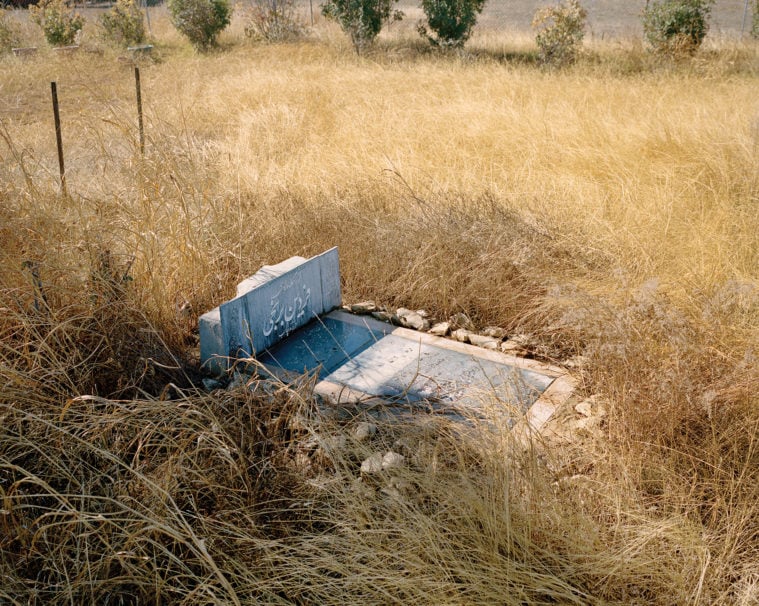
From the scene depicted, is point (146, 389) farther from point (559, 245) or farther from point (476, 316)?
point (559, 245)

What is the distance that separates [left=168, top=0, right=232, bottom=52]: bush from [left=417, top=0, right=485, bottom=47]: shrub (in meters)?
4.30

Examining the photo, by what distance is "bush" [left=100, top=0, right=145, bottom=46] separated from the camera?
14461mm

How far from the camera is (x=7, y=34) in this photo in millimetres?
14180

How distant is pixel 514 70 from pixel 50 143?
555 cm

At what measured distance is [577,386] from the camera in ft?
10.4

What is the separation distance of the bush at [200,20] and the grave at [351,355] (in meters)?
12.2

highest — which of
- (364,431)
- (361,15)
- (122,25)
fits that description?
(361,15)

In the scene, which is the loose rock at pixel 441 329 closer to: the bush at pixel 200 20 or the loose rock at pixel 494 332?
the loose rock at pixel 494 332

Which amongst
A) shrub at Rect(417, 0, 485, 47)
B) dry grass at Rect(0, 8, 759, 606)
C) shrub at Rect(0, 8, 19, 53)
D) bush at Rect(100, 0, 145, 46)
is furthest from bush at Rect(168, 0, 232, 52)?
dry grass at Rect(0, 8, 759, 606)

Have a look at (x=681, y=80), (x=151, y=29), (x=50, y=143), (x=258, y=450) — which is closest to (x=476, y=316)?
(x=258, y=450)

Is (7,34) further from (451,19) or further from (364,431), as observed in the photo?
(364,431)

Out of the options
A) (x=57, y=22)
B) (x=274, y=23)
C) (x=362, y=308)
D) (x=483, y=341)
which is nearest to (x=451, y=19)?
(x=274, y=23)

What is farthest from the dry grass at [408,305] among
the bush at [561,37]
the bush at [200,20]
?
the bush at [200,20]

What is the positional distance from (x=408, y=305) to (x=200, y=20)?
12278 mm
